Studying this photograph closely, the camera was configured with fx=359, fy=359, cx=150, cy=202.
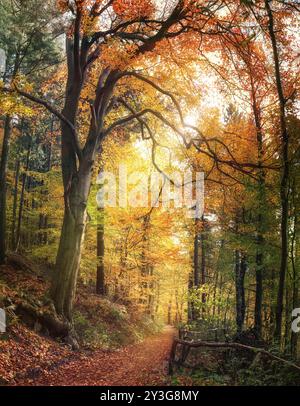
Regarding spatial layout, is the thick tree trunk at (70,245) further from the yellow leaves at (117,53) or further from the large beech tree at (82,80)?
the yellow leaves at (117,53)

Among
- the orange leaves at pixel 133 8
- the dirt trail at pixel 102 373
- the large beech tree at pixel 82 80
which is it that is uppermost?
the orange leaves at pixel 133 8

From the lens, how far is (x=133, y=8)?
1038cm

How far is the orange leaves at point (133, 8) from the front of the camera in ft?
33.6

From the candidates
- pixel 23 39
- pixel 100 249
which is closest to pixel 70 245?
pixel 100 249

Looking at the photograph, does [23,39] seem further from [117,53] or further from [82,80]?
[117,53]

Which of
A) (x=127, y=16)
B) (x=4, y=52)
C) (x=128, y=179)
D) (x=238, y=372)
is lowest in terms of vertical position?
(x=238, y=372)

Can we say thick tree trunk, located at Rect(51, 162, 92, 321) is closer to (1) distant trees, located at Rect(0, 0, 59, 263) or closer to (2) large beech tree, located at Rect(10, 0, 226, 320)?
(2) large beech tree, located at Rect(10, 0, 226, 320)

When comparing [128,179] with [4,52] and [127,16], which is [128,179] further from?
[4,52]

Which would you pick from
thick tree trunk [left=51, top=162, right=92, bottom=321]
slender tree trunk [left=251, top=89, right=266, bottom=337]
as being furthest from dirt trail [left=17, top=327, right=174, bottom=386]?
slender tree trunk [left=251, top=89, right=266, bottom=337]

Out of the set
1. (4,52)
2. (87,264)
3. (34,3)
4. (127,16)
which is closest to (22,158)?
(4,52)

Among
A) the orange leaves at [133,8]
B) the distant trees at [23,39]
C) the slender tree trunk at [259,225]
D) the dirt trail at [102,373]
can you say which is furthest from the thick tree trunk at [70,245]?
the slender tree trunk at [259,225]

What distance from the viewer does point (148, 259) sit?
19641 mm

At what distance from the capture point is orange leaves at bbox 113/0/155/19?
10.2 metres

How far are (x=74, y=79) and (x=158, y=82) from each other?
294cm
